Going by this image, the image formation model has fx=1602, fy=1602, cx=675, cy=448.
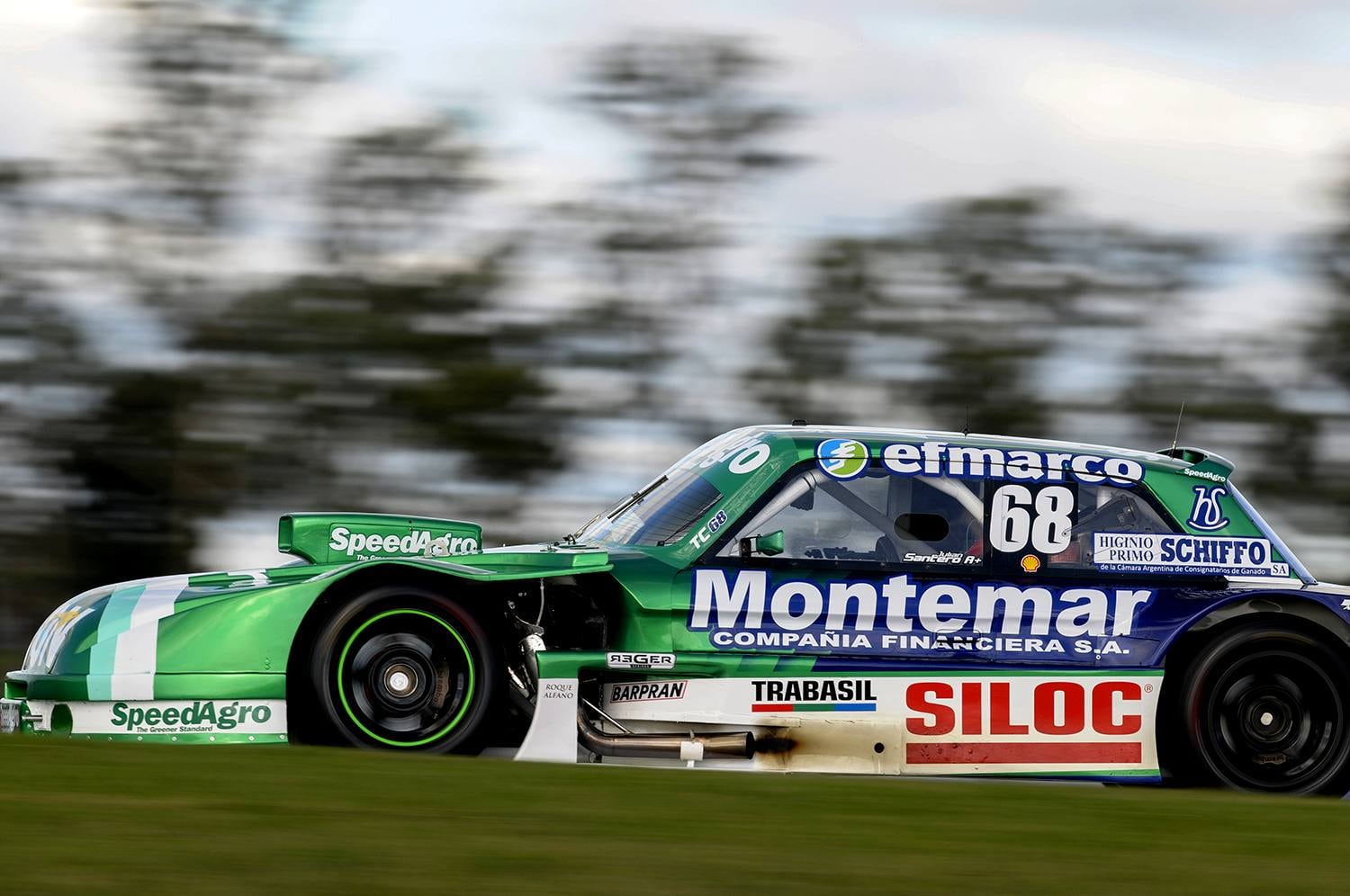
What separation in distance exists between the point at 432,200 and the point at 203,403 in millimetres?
2587

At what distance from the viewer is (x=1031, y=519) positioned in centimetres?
719

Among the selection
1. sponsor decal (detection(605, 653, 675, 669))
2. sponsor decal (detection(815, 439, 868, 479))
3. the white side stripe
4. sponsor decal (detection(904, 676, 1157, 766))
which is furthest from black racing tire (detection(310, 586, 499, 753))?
sponsor decal (detection(904, 676, 1157, 766))

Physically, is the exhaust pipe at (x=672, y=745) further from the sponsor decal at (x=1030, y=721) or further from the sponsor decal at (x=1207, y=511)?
the sponsor decal at (x=1207, y=511)

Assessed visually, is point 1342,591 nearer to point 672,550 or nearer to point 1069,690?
point 1069,690

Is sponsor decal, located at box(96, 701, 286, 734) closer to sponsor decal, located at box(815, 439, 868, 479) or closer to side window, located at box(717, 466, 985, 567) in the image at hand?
side window, located at box(717, 466, 985, 567)

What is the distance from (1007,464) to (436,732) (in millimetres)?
2816

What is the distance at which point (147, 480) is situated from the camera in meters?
12.8

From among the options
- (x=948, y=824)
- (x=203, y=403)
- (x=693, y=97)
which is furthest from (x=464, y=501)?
(x=948, y=824)

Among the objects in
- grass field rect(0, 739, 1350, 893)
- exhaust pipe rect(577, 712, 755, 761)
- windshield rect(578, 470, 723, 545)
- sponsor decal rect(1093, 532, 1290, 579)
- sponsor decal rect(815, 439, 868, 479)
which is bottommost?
grass field rect(0, 739, 1350, 893)

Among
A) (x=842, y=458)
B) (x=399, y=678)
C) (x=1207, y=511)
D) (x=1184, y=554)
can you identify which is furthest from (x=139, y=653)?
(x=1207, y=511)

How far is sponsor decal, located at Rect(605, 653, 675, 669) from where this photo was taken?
6.66 metres

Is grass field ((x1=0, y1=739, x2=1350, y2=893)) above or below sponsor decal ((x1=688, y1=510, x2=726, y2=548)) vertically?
below

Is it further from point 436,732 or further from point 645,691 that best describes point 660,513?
point 436,732

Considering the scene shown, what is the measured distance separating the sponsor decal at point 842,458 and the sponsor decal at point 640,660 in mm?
1128
